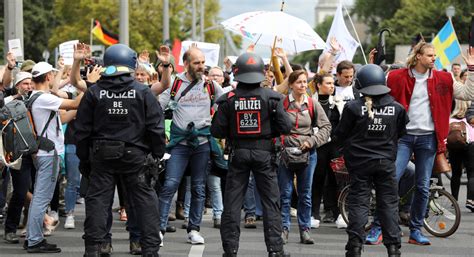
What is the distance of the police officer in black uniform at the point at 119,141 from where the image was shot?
8352 millimetres

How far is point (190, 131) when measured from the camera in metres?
10.1

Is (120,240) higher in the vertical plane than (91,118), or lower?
lower

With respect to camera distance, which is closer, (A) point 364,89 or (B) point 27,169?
(A) point 364,89

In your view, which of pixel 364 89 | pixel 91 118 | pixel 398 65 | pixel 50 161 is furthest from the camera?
pixel 398 65

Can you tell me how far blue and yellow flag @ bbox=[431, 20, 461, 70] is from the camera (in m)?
19.9

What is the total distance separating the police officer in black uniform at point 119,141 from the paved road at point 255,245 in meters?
1.27

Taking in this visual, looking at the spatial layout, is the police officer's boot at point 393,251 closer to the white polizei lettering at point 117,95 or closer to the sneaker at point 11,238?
the white polizei lettering at point 117,95

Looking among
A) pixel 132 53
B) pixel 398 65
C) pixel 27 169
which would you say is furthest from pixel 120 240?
pixel 398 65

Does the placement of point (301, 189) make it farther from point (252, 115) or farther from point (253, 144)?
point (252, 115)

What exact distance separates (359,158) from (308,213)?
150 cm

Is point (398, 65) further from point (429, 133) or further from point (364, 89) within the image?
point (364, 89)

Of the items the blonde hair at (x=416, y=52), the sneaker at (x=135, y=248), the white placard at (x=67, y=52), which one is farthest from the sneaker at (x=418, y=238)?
the white placard at (x=67, y=52)

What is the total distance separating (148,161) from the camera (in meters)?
8.60

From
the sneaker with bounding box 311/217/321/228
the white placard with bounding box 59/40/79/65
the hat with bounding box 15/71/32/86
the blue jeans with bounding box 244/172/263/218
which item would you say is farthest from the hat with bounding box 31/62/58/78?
the white placard with bounding box 59/40/79/65
